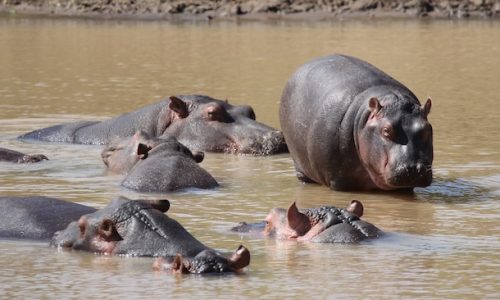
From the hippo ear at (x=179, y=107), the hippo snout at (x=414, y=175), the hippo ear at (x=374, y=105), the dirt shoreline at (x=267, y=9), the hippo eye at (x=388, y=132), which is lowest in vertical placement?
the dirt shoreline at (x=267, y=9)

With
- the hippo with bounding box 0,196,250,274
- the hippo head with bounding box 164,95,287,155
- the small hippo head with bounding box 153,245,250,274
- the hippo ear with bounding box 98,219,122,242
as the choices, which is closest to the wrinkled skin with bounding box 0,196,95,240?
the hippo with bounding box 0,196,250,274

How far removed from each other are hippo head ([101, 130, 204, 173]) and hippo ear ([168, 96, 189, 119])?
52.0 inches

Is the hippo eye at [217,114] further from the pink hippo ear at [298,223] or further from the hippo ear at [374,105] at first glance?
the pink hippo ear at [298,223]

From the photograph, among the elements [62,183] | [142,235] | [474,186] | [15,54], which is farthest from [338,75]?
[15,54]

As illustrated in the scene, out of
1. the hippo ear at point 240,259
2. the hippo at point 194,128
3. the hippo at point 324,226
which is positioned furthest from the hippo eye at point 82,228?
the hippo at point 194,128

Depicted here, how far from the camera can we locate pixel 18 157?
11.2 metres

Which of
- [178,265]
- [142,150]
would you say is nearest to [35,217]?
[178,265]

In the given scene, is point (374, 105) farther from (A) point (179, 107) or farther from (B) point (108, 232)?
(A) point (179, 107)

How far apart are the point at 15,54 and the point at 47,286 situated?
618 inches

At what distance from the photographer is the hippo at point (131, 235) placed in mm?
6789

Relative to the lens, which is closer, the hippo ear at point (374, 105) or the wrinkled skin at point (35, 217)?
the wrinkled skin at point (35, 217)

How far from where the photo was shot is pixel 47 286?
6.72 meters

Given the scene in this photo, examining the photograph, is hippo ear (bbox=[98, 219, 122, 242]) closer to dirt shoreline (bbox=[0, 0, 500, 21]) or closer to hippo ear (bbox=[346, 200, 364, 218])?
hippo ear (bbox=[346, 200, 364, 218])

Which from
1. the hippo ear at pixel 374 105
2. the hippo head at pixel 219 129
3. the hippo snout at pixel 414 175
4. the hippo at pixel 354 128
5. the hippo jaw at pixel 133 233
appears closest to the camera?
the hippo jaw at pixel 133 233
